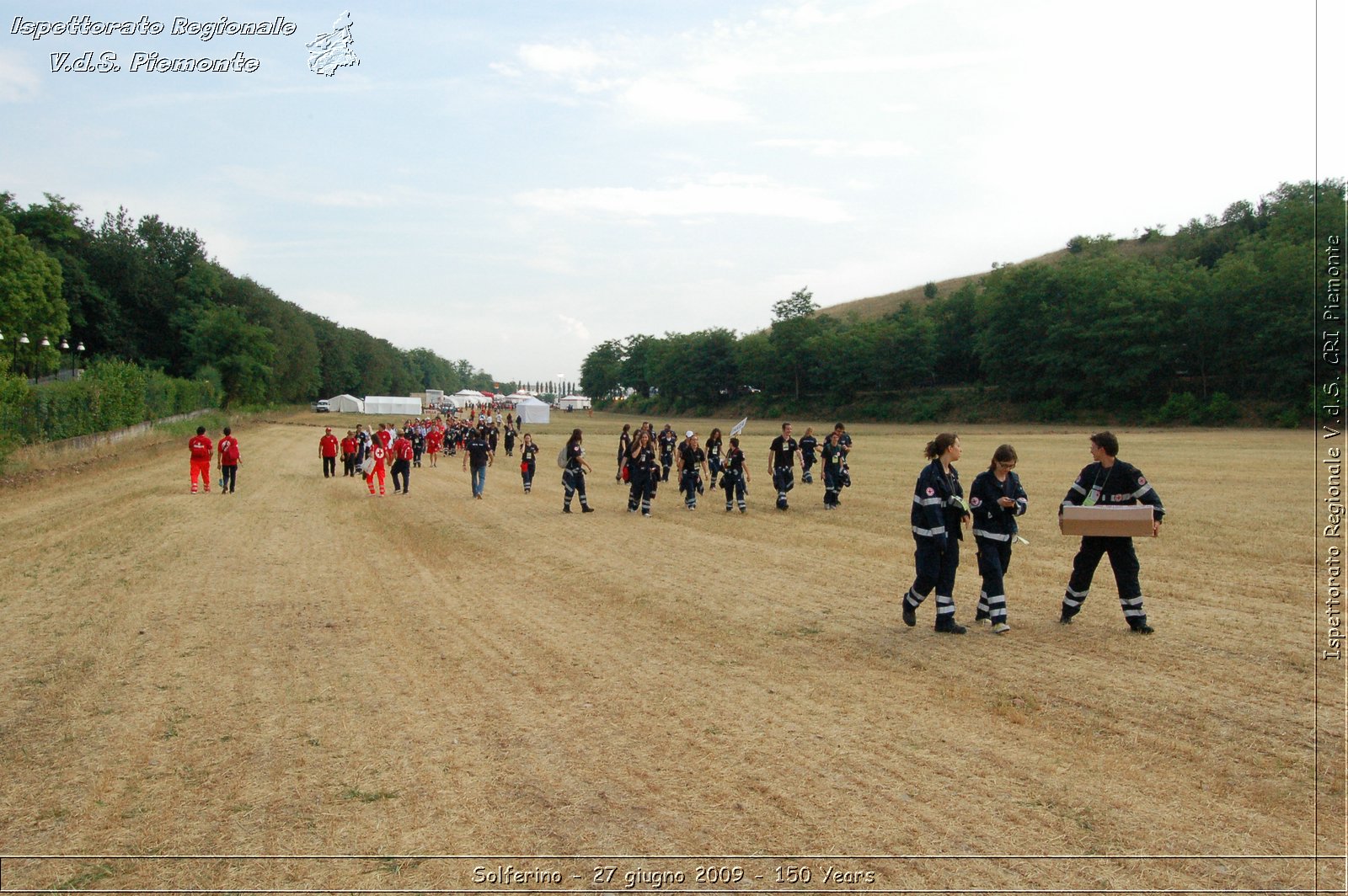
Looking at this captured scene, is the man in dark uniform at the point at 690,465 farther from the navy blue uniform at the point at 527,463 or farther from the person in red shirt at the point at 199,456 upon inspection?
the person in red shirt at the point at 199,456

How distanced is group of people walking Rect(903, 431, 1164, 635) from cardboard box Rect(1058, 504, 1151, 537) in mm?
316

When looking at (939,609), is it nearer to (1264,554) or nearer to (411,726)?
(411,726)

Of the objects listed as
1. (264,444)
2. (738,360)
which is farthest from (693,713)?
(738,360)

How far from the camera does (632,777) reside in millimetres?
5156

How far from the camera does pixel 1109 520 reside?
7621 millimetres

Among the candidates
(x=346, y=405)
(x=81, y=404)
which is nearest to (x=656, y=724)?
(x=81, y=404)

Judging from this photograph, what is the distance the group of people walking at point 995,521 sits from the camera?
26.4ft

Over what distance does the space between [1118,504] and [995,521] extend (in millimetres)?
1056

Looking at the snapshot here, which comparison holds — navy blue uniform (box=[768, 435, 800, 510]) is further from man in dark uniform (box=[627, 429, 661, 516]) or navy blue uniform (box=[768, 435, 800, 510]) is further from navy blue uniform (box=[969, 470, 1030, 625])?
navy blue uniform (box=[969, 470, 1030, 625])

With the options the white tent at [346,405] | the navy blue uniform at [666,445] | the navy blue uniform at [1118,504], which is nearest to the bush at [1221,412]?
the navy blue uniform at [666,445]

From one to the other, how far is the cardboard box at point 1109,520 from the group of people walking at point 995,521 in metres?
0.32

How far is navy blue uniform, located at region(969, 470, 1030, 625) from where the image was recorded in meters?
8.15

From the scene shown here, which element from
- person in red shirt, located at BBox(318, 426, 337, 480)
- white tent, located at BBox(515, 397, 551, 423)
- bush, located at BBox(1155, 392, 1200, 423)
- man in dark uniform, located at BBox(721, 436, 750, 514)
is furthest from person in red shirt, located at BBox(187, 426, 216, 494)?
white tent, located at BBox(515, 397, 551, 423)

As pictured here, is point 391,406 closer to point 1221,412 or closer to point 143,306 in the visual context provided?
point 143,306
